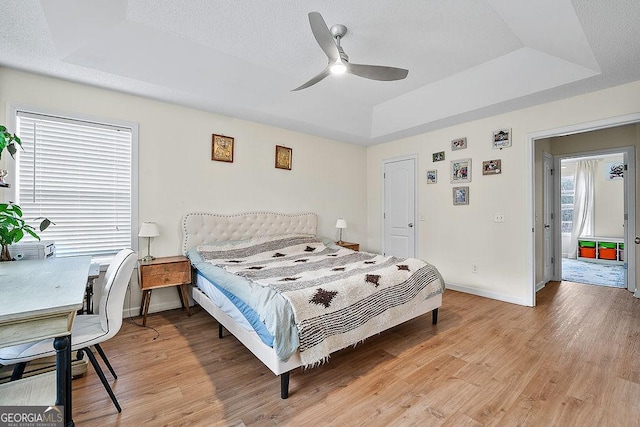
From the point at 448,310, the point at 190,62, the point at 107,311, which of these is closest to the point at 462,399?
the point at 448,310

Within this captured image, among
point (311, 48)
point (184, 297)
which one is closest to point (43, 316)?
point (184, 297)

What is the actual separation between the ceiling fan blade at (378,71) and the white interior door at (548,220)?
3558 mm

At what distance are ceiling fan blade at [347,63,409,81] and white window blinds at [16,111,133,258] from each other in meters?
2.65

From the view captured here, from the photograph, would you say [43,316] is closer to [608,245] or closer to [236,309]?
[236,309]

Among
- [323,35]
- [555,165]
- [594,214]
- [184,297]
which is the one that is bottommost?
[184,297]

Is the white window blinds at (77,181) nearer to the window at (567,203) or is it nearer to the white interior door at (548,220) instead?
the white interior door at (548,220)

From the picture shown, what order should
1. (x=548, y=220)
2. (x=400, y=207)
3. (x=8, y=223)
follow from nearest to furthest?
(x=8, y=223) → (x=548, y=220) → (x=400, y=207)

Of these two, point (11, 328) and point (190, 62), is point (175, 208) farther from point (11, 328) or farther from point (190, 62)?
point (11, 328)

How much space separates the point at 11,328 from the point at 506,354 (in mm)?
3185

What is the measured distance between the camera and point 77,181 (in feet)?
9.85

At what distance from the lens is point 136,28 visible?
8.18 feet

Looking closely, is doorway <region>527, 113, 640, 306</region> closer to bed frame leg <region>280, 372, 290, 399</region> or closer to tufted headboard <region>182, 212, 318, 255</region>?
tufted headboard <region>182, 212, 318, 255</region>

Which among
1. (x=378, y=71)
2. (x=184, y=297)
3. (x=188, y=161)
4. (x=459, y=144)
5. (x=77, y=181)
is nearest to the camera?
(x=378, y=71)

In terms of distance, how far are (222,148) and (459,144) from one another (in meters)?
3.45
